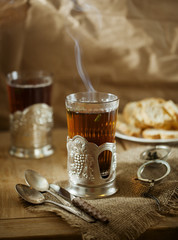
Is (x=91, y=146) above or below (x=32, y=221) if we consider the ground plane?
above

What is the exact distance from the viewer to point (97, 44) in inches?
56.7

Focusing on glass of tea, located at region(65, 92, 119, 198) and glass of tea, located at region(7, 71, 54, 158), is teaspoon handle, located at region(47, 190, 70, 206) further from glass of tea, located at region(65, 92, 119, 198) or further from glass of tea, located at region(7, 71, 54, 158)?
glass of tea, located at region(7, 71, 54, 158)

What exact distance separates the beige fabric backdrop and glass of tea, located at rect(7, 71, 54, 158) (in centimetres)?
24

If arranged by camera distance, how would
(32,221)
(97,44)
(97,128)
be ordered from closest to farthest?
(32,221)
(97,128)
(97,44)

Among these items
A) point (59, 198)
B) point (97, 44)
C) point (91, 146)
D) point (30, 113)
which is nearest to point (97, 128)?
point (91, 146)

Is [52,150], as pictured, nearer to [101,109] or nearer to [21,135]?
[21,135]

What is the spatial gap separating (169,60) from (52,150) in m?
0.66

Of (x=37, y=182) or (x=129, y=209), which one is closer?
(x=129, y=209)

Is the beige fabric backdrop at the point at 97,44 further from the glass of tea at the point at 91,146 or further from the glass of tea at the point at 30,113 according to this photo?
the glass of tea at the point at 91,146

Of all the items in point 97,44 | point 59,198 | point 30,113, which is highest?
→ point 97,44

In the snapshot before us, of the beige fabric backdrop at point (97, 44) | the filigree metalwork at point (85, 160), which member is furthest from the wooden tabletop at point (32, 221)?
the beige fabric backdrop at point (97, 44)

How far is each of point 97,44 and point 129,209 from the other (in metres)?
0.84

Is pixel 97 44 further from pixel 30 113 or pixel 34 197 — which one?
pixel 34 197

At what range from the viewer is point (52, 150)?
4.02 ft
